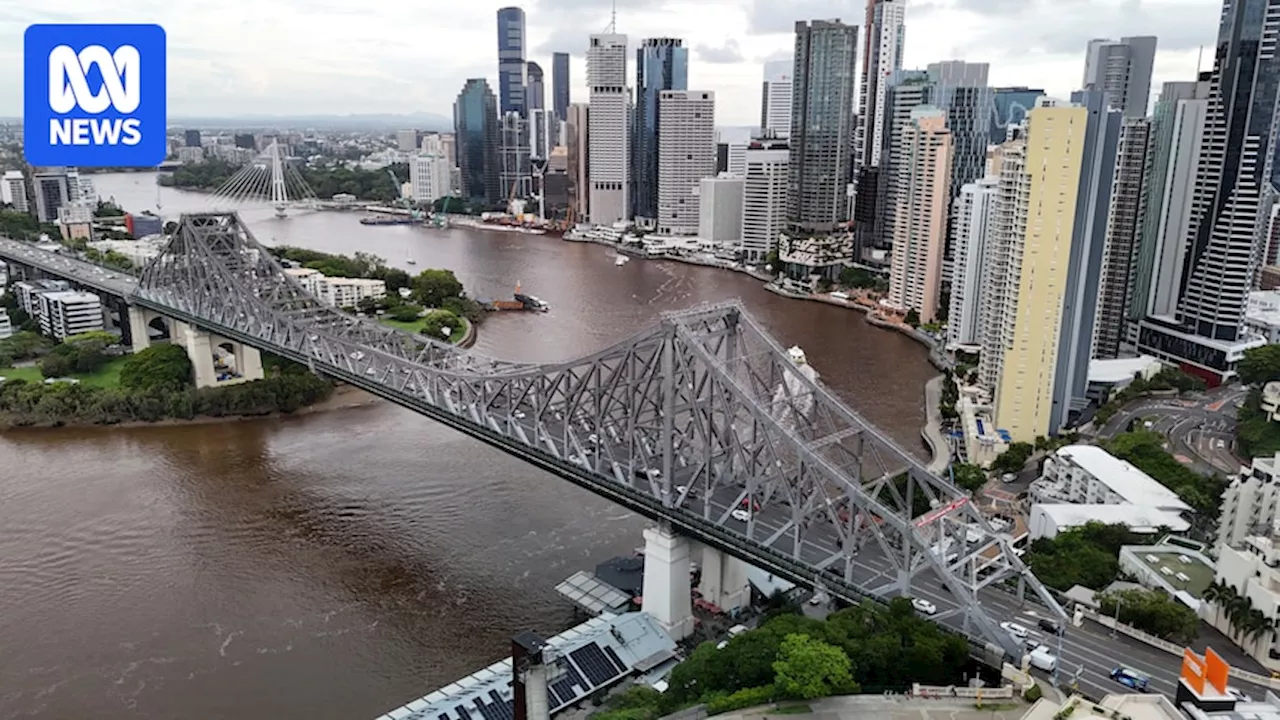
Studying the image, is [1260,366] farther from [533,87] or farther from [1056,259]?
[533,87]

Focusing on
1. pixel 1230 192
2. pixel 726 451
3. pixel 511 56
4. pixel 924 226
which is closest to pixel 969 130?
pixel 924 226

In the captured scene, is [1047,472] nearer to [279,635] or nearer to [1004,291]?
[1004,291]

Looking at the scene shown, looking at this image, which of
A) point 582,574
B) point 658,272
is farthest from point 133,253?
point 582,574

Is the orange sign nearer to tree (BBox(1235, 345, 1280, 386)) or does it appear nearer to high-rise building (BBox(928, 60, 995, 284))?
tree (BBox(1235, 345, 1280, 386))

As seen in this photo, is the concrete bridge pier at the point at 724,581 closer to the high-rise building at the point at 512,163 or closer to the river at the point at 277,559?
the river at the point at 277,559

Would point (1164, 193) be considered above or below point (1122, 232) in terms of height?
above
